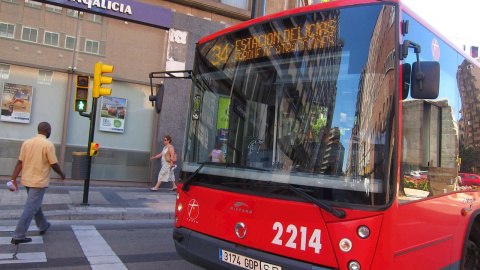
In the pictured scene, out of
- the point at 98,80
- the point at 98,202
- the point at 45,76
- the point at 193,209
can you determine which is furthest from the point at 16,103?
the point at 193,209

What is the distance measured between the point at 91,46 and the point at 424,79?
10890 millimetres

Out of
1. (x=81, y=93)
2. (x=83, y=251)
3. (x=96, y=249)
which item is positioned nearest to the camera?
(x=83, y=251)

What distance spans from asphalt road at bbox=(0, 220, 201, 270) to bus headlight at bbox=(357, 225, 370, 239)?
273cm

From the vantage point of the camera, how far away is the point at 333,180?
2.86 meters

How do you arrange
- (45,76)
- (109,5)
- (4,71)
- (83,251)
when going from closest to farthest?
(83,251), (4,71), (45,76), (109,5)

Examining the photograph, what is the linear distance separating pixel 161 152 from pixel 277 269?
31.2ft

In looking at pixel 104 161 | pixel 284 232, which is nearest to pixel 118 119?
pixel 104 161

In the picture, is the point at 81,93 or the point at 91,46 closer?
the point at 81,93

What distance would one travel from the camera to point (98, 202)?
884 centimetres

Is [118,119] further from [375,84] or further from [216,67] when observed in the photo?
[375,84]

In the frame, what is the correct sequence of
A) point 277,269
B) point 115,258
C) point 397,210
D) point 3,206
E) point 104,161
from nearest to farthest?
point 397,210 → point 277,269 → point 115,258 → point 3,206 → point 104,161

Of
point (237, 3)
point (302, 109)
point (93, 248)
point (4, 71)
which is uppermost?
point (237, 3)

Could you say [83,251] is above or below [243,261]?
below

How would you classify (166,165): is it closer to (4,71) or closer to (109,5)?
(109,5)
